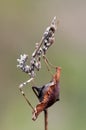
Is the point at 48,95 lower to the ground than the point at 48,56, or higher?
lower

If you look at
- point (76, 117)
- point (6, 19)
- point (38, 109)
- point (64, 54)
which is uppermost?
point (6, 19)

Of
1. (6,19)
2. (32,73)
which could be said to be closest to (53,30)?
(32,73)

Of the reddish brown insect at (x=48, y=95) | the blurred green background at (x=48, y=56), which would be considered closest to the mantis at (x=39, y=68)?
the reddish brown insect at (x=48, y=95)

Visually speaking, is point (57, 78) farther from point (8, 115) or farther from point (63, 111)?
point (63, 111)

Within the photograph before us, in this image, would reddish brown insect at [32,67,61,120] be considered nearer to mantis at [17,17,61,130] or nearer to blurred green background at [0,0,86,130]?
mantis at [17,17,61,130]

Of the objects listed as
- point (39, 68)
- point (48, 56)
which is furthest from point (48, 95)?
point (48, 56)

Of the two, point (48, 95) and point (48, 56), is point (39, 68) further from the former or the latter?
point (48, 56)

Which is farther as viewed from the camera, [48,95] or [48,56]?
[48,56]

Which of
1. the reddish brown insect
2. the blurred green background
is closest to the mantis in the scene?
the reddish brown insect
